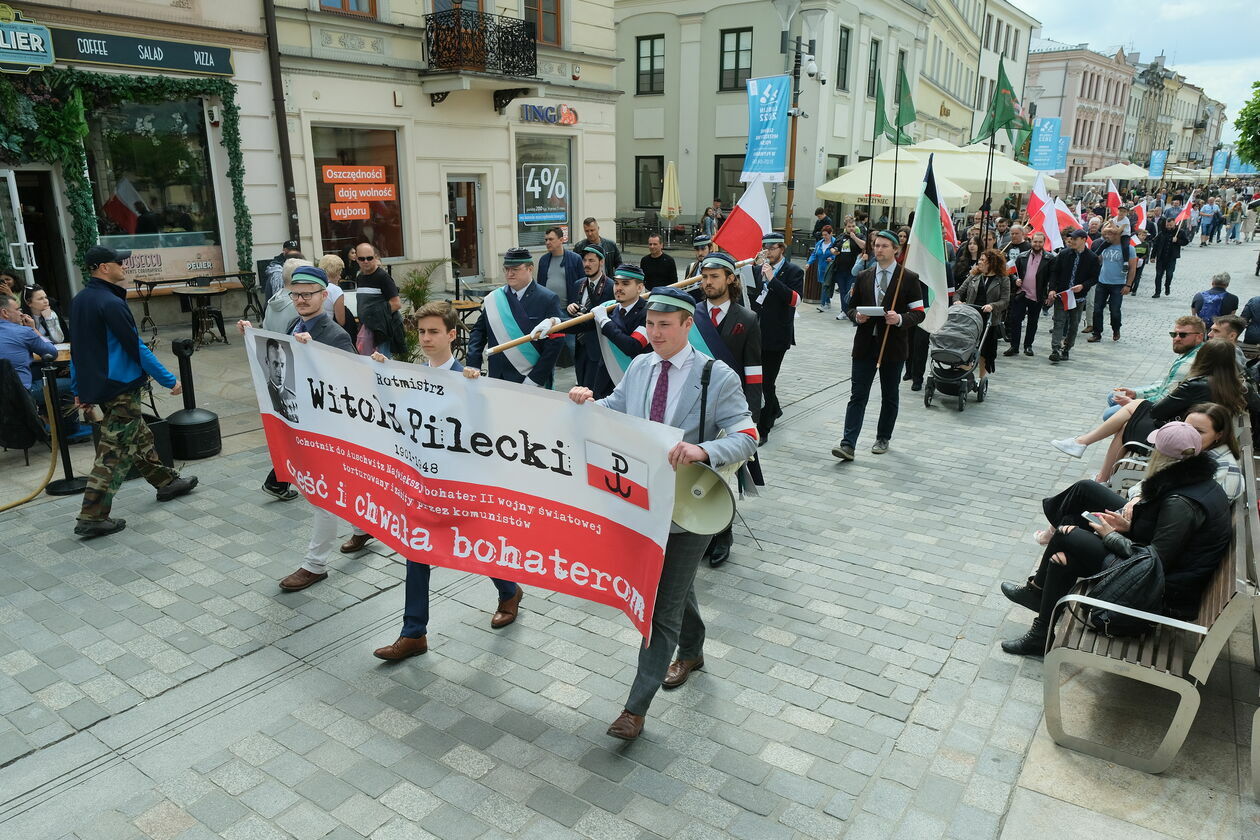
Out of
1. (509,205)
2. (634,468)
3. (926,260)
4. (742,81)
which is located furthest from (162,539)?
(742,81)

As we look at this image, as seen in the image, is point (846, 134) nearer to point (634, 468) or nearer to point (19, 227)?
point (19, 227)

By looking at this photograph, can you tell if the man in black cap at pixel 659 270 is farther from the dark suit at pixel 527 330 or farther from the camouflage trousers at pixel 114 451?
the camouflage trousers at pixel 114 451

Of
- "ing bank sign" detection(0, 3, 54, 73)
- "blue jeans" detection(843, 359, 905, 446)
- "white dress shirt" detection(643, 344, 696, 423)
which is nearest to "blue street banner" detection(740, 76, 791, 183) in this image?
"blue jeans" detection(843, 359, 905, 446)

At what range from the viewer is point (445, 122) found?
706 inches

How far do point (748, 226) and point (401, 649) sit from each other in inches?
205

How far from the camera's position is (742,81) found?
3083cm

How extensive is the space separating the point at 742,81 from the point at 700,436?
2943 cm

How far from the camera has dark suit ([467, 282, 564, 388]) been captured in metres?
6.80

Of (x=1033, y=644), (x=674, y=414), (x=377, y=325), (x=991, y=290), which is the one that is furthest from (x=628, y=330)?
(x=991, y=290)

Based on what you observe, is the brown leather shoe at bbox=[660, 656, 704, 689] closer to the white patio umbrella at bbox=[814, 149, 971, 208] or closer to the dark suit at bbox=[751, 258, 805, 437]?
A: the dark suit at bbox=[751, 258, 805, 437]

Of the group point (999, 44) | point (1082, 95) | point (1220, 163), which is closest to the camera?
point (1220, 163)

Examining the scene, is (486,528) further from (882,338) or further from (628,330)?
(882,338)

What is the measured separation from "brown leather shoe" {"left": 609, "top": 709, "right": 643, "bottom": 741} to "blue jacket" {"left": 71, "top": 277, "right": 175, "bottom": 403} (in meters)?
4.64

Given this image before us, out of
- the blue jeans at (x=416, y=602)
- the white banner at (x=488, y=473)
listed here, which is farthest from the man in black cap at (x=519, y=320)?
the blue jeans at (x=416, y=602)
